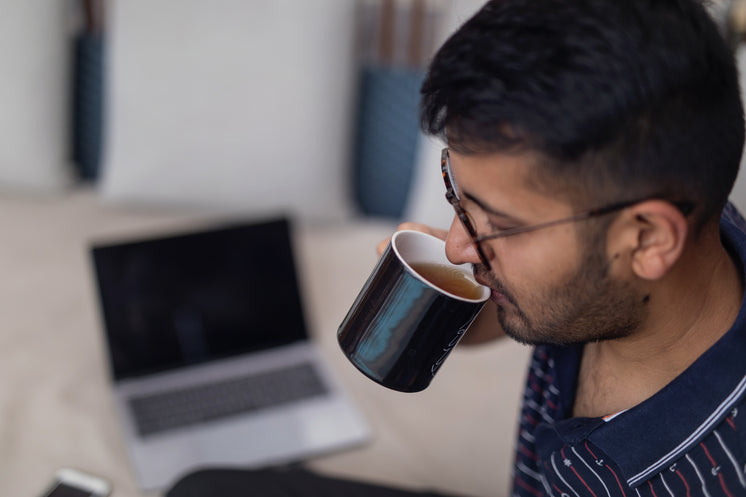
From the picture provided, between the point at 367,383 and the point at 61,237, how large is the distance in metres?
0.79

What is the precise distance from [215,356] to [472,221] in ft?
2.41

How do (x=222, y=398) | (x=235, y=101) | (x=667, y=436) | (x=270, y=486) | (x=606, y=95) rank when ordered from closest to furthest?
(x=606, y=95) → (x=667, y=436) → (x=270, y=486) → (x=222, y=398) → (x=235, y=101)

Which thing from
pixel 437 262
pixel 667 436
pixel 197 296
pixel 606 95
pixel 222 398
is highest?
pixel 606 95

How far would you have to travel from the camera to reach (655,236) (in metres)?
0.68

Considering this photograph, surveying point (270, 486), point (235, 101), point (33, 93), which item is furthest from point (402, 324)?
point (33, 93)

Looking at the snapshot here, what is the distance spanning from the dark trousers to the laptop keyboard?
0.71ft

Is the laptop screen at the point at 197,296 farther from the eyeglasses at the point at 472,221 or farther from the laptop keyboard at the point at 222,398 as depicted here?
the eyeglasses at the point at 472,221

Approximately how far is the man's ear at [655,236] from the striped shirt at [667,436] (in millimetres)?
99

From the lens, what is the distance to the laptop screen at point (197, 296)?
1274 millimetres

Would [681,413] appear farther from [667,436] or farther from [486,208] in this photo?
[486,208]

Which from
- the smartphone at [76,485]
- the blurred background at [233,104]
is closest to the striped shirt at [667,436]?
the smartphone at [76,485]

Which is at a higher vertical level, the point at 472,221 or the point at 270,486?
the point at 472,221

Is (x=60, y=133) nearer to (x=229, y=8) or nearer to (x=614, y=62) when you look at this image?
(x=229, y=8)

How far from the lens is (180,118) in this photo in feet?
5.34
